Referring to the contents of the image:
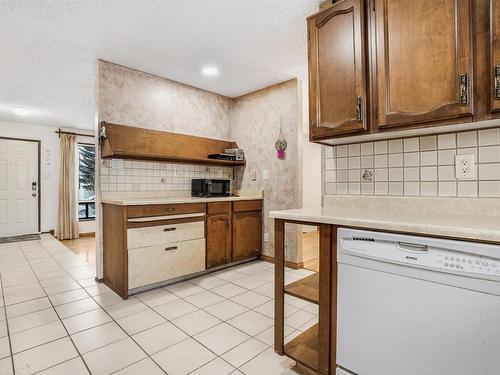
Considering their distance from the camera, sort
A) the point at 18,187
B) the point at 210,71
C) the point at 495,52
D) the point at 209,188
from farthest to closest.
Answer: the point at 18,187
the point at 209,188
the point at 210,71
the point at 495,52

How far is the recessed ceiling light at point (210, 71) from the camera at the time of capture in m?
3.11

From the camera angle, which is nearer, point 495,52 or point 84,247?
point 495,52

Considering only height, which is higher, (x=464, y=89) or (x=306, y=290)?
(x=464, y=89)

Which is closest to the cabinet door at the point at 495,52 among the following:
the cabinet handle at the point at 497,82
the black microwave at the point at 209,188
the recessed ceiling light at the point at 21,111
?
the cabinet handle at the point at 497,82

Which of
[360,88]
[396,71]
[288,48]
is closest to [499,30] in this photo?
[396,71]

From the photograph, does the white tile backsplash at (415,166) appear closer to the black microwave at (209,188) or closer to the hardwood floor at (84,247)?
Result: the black microwave at (209,188)

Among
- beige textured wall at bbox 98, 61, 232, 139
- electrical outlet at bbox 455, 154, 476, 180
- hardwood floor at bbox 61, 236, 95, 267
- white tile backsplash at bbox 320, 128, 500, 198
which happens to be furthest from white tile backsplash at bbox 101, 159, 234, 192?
electrical outlet at bbox 455, 154, 476, 180

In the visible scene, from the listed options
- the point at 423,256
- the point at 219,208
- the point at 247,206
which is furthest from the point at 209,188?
the point at 423,256

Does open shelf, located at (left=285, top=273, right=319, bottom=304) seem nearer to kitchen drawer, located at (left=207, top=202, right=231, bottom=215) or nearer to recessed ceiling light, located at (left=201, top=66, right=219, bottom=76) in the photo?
kitchen drawer, located at (left=207, top=202, right=231, bottom=215)

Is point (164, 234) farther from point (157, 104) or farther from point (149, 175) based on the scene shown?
point (157, 104)

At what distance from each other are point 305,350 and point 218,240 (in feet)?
6.02

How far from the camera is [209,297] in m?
2.55

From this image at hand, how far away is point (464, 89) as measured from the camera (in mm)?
1223

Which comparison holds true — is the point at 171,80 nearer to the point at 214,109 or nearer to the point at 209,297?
the point at 214,109
